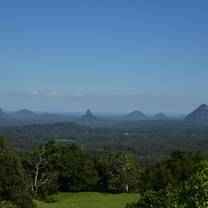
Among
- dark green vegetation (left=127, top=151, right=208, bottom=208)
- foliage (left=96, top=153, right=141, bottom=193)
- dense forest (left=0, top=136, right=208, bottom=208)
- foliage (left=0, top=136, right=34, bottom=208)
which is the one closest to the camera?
dark green vegetation (left=127, top=151, right=208, bottom=208)

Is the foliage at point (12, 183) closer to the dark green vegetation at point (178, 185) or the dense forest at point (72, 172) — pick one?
the dense forest at point (72, 172)

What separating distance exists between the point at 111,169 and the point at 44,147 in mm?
10060

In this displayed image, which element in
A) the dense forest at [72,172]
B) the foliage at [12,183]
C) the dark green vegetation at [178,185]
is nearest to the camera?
the dark green vegetation at [178,185]

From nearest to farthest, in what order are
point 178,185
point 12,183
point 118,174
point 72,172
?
point 178,185 < point 12,183 < point 118,174 < point 72,172

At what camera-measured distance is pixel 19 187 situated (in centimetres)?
4081

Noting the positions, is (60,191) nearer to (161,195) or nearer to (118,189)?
(118,189)

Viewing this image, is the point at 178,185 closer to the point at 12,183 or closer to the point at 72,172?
the point at 12,183

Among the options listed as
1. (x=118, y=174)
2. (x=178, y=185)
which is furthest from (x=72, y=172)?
(x=178, y=185)

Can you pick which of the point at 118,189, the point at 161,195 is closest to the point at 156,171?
the point at 161,195

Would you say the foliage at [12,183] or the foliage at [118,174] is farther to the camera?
the foliage at [118,174]

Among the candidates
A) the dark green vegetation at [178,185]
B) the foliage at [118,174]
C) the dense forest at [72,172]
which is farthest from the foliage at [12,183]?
the foliage at [118,174]

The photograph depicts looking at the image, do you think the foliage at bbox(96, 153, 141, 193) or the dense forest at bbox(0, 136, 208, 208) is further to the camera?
the foliage at bbox(96, 153, 141, 193)

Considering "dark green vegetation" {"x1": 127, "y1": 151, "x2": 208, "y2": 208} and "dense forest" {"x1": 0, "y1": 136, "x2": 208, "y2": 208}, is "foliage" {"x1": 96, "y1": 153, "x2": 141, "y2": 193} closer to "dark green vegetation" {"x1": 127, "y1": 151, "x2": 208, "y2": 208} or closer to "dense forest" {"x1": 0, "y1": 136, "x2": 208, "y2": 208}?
"dense forest" {"x1": 0, "y1": 136, "x2": 208, "y2": 208}

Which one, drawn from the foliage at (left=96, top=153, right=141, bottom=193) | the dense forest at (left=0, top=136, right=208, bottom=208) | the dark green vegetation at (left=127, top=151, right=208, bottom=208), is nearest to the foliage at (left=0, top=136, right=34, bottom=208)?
the dense forest at (left=0, top=136, right=208, bottom=208)
